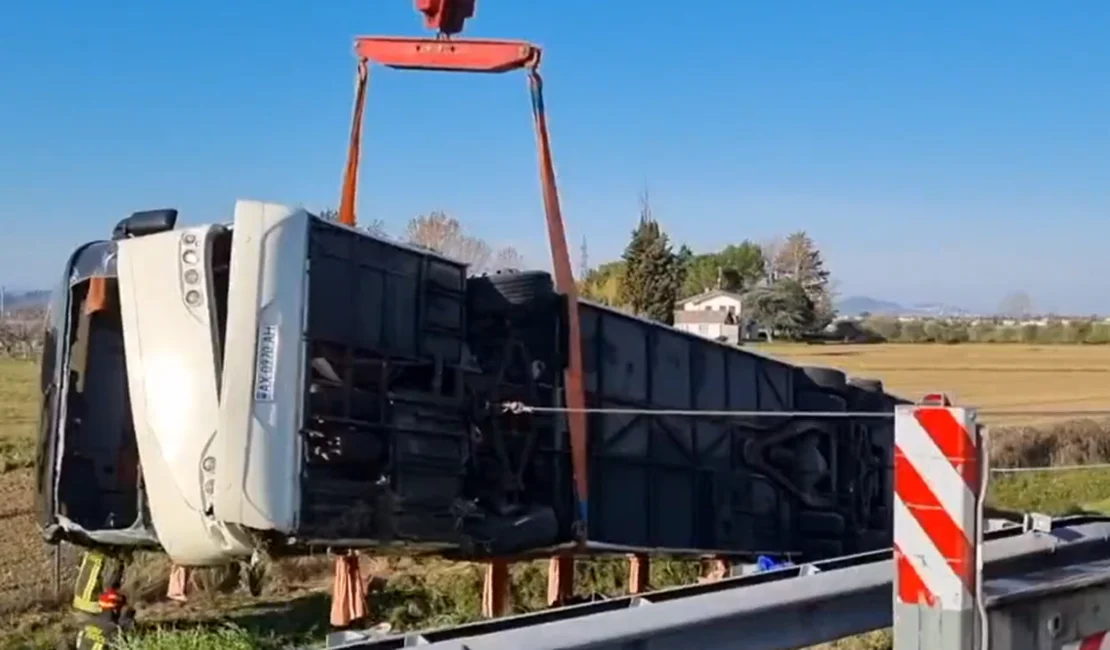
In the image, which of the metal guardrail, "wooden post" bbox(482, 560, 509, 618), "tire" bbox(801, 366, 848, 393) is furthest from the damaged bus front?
"tire" bbox(801, 366, 848, 393)

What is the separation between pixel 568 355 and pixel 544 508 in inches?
31.4

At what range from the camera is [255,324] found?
551 cm

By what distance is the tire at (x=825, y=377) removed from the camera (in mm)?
9242

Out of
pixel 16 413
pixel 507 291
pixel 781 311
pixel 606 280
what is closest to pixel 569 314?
pixel 507 291

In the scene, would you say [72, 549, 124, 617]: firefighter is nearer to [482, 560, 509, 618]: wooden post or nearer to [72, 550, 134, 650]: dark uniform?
[72, 550, 134, 650]: dark uniform

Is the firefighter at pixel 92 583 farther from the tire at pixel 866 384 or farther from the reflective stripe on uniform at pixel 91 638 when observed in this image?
the tire at pixel 866 384

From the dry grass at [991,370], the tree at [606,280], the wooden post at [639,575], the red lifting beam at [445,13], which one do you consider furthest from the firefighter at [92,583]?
the tree at [606,280]

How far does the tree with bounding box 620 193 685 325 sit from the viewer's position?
166 ft

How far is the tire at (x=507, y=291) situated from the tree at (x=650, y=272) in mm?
43215

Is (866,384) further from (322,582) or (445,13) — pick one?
(322,582)

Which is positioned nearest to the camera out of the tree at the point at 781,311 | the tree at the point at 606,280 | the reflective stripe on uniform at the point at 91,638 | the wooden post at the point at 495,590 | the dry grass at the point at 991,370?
the reflective stripe on uniform at the point at 91,638

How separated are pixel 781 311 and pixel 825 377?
55.7 m

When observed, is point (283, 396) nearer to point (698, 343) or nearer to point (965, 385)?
point (698, 343)

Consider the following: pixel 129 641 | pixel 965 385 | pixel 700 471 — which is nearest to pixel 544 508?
pixel 700 471
